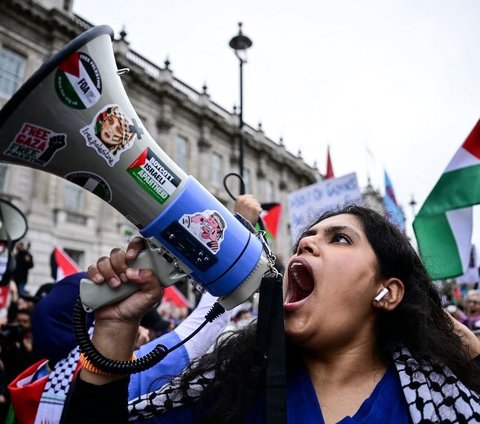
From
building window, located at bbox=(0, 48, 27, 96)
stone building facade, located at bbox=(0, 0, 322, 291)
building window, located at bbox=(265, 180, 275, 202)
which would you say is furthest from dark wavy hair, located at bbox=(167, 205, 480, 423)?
building window, located at bbox=(265, 180, 275, 202)

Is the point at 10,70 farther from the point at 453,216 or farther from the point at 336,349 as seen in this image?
the point at 336,349

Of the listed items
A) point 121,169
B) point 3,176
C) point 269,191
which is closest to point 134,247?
point 121,169

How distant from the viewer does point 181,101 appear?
67.8ft

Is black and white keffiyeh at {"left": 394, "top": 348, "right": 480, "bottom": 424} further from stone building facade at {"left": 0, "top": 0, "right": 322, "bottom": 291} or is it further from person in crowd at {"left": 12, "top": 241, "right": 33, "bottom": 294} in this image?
stone building facade at {"left": 0, "top": 0, "right": 322, "bottom": 291}

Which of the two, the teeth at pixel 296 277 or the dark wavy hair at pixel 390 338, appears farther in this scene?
the teeth at pixel 296 277

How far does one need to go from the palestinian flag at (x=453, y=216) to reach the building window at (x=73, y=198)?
14.6m

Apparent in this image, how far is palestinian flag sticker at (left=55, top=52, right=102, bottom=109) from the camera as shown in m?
1.00

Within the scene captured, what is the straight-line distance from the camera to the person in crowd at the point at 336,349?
1.16 m

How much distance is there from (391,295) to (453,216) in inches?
102

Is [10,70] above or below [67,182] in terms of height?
above

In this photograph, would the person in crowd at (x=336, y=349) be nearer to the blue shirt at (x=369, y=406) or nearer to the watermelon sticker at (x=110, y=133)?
the blue shirt at (x=369, y=406)

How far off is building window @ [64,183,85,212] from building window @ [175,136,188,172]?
5366 millimetres

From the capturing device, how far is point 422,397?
1176 mm

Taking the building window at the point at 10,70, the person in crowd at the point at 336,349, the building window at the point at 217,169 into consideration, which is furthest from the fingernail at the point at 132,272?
the building window at the point at 217,169
